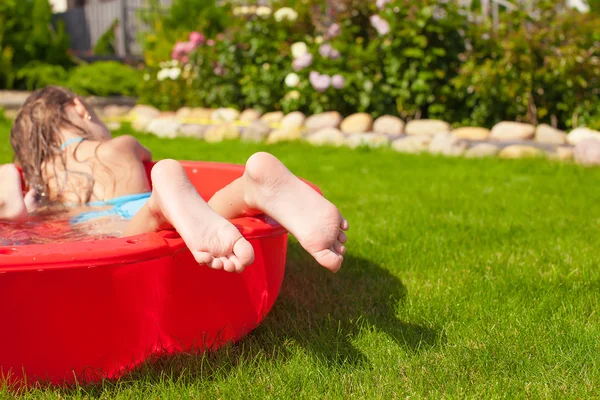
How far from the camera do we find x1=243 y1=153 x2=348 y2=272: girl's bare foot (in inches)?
69.4

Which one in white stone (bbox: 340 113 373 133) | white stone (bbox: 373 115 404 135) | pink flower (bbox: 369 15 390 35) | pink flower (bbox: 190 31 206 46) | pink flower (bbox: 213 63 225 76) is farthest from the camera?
pink flower (bbox: 190 31 206 46)

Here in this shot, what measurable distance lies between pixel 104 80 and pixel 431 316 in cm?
920

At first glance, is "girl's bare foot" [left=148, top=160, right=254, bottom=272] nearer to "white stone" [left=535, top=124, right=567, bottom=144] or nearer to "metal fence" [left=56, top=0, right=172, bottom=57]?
"white stone" [left=535, top=124, right=567, bottom=144]

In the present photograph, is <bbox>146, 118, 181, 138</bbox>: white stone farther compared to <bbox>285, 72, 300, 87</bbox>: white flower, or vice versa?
<bbox>146, 118, 181, 138</bbox>: white stone

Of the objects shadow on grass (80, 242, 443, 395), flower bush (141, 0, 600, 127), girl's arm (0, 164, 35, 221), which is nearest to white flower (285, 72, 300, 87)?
flower bush (141, 0, 600, 127)

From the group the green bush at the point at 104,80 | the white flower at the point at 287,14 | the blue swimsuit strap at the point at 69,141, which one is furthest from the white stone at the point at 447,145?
the green bush at the point at 104,80

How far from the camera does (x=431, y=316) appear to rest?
2.16 meters

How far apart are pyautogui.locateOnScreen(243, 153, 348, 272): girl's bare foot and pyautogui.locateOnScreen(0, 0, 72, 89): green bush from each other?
957cm

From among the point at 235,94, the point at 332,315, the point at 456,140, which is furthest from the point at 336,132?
the point at 332,315

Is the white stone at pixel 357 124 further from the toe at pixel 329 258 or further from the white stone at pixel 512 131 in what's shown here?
the toe at pixel 329 258

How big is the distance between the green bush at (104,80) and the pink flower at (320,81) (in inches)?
191

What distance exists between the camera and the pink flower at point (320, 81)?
6625 millimetres

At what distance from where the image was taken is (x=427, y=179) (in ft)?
14.6

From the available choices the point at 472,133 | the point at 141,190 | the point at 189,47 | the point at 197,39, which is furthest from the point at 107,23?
the point at 141,190
